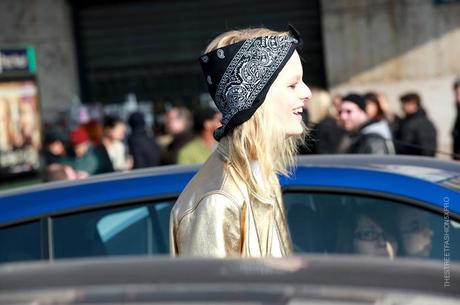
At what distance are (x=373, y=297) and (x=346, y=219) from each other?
198cm

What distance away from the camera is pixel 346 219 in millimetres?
3576

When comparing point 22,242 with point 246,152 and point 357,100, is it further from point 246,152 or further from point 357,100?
point 357,100

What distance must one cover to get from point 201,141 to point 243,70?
5.66 m

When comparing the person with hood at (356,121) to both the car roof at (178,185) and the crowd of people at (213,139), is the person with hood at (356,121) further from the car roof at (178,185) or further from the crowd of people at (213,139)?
the car roof at (178,185)

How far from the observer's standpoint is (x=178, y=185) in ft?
11.9

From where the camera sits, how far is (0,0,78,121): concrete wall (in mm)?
15633

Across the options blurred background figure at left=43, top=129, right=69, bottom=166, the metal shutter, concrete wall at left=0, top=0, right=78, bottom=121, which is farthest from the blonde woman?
concrete wall at left=0, top=0, right=78, bottom=121

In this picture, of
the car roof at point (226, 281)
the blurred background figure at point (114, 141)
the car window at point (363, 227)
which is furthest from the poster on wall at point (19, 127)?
the car roof at point (226, 281)

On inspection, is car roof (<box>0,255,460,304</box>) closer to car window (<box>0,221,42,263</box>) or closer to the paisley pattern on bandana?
the paisley pattern on bandana

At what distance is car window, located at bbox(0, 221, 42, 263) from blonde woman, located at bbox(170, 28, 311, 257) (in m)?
1.09

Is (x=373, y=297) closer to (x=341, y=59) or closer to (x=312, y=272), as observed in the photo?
(x=312, y=272)

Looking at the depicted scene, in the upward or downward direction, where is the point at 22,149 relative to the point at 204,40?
downward

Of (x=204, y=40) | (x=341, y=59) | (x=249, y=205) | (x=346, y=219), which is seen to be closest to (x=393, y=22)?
(x=341, y=59)

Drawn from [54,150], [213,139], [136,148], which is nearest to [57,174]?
[213,139]
